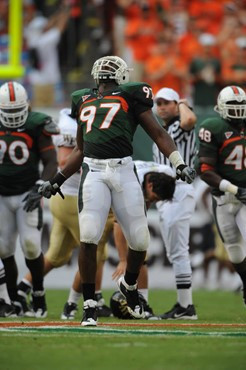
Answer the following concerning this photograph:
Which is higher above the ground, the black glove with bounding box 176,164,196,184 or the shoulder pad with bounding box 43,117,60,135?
the shoulder pad with bounding box 43,117,60,135

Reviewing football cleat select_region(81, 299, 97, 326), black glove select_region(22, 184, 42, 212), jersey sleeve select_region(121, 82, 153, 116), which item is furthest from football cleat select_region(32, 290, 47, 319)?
jersey sleeve select_region(121, 82, 153, 116)

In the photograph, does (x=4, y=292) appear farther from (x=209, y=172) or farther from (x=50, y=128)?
(x=209, y=172)

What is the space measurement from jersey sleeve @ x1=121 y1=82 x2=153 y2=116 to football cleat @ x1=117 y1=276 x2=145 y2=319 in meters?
1.27

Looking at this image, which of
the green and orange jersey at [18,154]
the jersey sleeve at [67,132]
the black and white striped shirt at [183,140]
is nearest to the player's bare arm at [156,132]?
the green and orange jersey at [18,154]

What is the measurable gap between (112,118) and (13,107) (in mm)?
1598

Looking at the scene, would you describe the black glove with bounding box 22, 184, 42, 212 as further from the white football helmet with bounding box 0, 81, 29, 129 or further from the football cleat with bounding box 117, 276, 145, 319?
the football cleat with bounding box 117, 276, 145, 319

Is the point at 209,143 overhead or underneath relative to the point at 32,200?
overhead

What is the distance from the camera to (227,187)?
864 cm

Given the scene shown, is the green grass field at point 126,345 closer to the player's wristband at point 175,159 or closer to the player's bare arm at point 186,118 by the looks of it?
the player's wristband at point 175,159

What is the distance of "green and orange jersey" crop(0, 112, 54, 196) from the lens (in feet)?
29.0

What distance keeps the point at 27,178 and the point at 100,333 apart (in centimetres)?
249

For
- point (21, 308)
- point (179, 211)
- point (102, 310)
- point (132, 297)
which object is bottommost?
point (102, 310)

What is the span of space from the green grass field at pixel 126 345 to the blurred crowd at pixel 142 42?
6.71 metres

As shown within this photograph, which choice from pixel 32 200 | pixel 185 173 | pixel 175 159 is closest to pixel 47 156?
pixel 32 200
